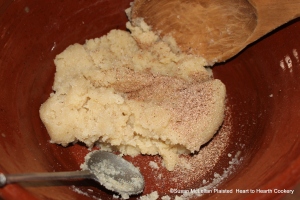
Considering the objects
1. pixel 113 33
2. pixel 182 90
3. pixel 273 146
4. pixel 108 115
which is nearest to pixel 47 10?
pixel 113 33

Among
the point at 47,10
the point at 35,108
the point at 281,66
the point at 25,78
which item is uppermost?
the point at 47,10

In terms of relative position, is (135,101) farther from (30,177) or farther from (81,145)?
(30,177)

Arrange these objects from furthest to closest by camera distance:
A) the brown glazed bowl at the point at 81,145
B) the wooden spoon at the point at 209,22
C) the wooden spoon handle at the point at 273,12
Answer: the wooden spoon at the point at 209,22, the wooden spoon handle at the point at 273,12, the brown glazed bowl at the point at 81,145

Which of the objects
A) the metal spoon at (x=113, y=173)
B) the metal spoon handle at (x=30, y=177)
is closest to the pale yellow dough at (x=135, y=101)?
the metal spoon at (x=113, y=173)

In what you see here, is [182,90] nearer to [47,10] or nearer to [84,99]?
[84,99]

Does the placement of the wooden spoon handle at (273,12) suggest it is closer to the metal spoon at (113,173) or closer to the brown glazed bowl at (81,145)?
the brown glazed bowl at (81,145)

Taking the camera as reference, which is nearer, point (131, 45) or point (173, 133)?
point (173, 133)

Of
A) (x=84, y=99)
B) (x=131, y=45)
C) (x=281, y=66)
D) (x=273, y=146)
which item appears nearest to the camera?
(x=273, y=146)
